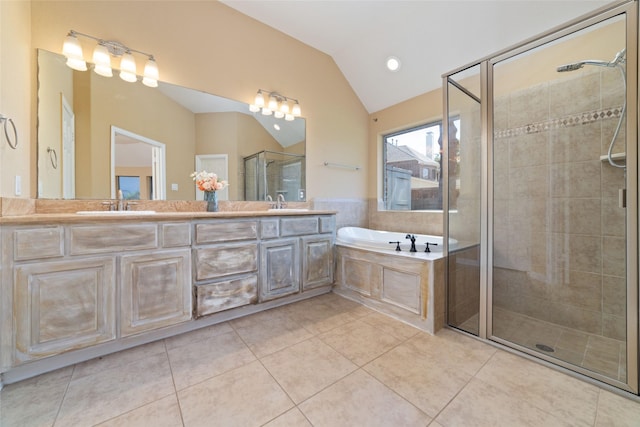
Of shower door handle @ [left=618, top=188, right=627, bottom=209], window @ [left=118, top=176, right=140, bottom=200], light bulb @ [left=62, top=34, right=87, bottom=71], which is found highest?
light bulb @ [left=62, top=34, right=87, bottom=71]

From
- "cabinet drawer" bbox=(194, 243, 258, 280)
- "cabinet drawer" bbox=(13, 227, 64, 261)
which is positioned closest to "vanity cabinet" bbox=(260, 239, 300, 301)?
"cabinet drawer" bbox=(194, 243, 258, 280)

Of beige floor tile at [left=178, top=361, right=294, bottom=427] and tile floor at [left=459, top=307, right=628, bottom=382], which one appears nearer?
beige floor tile at [left=178, top=361, right=294, bottom=427]

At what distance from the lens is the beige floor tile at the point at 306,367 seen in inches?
51.8

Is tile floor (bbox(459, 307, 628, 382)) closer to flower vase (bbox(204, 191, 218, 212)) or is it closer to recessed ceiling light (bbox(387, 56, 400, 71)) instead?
flower vase (bbox(204, 191, 218, 212))

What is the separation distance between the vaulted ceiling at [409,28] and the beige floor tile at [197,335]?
10.1 feet

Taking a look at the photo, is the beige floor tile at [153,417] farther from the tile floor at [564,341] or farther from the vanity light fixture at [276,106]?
the vanity light fixture at [276,106]

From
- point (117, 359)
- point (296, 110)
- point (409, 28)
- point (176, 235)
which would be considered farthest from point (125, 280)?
point (409, 28)

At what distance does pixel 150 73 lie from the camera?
212cm

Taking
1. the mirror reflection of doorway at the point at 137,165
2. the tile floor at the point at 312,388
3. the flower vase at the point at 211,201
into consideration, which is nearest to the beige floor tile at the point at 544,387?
the tile floor at the point at 312,388

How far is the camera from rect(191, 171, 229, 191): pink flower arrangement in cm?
232

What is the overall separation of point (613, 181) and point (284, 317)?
100 inches

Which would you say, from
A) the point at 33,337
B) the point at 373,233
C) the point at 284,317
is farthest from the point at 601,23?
the point at 33,337

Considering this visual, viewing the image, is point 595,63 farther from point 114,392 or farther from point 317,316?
point 114,392

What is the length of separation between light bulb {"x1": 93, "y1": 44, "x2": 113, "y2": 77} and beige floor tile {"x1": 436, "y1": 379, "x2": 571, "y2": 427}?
3.13 m
